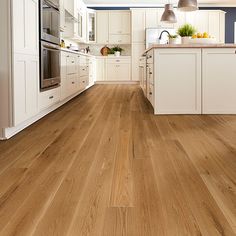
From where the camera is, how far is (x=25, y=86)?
3219 mm

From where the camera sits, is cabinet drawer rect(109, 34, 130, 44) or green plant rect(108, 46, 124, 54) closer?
cabinet drawer rect(109, 34, 130, 44)

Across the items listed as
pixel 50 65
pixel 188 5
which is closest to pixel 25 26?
pixel 50 65

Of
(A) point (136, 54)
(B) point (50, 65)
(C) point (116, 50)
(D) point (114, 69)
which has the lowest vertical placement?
(B) point (50, 65)

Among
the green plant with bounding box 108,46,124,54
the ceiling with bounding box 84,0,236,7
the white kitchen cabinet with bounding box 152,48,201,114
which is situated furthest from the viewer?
the green plant with bounding box 108,46,124,54

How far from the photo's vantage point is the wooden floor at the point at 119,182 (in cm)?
130

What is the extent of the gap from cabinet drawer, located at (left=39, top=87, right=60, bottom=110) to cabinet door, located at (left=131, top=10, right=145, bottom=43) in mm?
6366

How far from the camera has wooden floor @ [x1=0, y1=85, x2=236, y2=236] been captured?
1302 mm

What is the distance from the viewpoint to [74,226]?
1.28 metres

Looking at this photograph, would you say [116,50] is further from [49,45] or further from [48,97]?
[48,97]

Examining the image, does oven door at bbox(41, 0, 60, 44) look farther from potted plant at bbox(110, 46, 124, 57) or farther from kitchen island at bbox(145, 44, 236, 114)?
potted plant at bbox(110, 46, 124, 57)

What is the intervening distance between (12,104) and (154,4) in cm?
863

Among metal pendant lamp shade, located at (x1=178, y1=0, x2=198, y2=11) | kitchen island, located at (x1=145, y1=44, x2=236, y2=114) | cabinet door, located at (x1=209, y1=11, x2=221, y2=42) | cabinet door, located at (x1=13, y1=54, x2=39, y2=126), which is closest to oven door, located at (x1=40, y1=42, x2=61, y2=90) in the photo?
cabinet door, located at (x1=13, y1=54, x2=39, y2=126)

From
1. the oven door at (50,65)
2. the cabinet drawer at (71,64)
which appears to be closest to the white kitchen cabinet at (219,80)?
the oven door at (50,65)

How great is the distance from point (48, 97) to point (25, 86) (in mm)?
997
